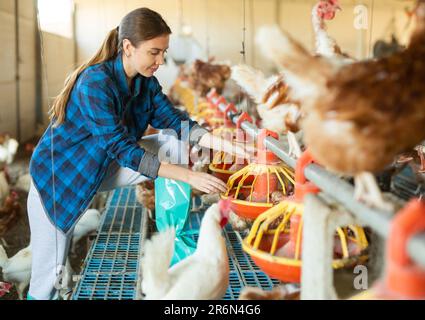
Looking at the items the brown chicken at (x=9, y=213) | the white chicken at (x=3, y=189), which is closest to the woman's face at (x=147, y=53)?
the brown chicken at (x=9, y=213)

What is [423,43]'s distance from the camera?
799 mm

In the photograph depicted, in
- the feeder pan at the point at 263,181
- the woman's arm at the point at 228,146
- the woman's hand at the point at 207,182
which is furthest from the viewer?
the woman's arm at the point at 228,146

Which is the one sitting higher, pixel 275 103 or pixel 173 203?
pixel 275 103

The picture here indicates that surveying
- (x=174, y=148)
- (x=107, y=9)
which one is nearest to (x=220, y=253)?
(x=174, y=148)

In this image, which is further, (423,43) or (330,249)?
(330,249)

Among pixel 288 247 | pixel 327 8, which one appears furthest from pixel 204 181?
pixel 327 8

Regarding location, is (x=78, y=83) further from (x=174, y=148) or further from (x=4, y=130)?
(x=4, y=130)

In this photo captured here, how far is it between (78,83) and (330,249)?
1.13 meters

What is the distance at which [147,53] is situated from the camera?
167 centimetres

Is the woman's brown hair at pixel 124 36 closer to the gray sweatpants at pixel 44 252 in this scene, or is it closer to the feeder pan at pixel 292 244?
the gray sweatpants at pixel 44 252

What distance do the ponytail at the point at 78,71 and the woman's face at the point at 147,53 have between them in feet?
0.35

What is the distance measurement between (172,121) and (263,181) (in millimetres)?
677

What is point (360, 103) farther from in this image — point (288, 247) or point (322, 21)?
point (322, 21)

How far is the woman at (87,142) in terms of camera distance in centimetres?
164
